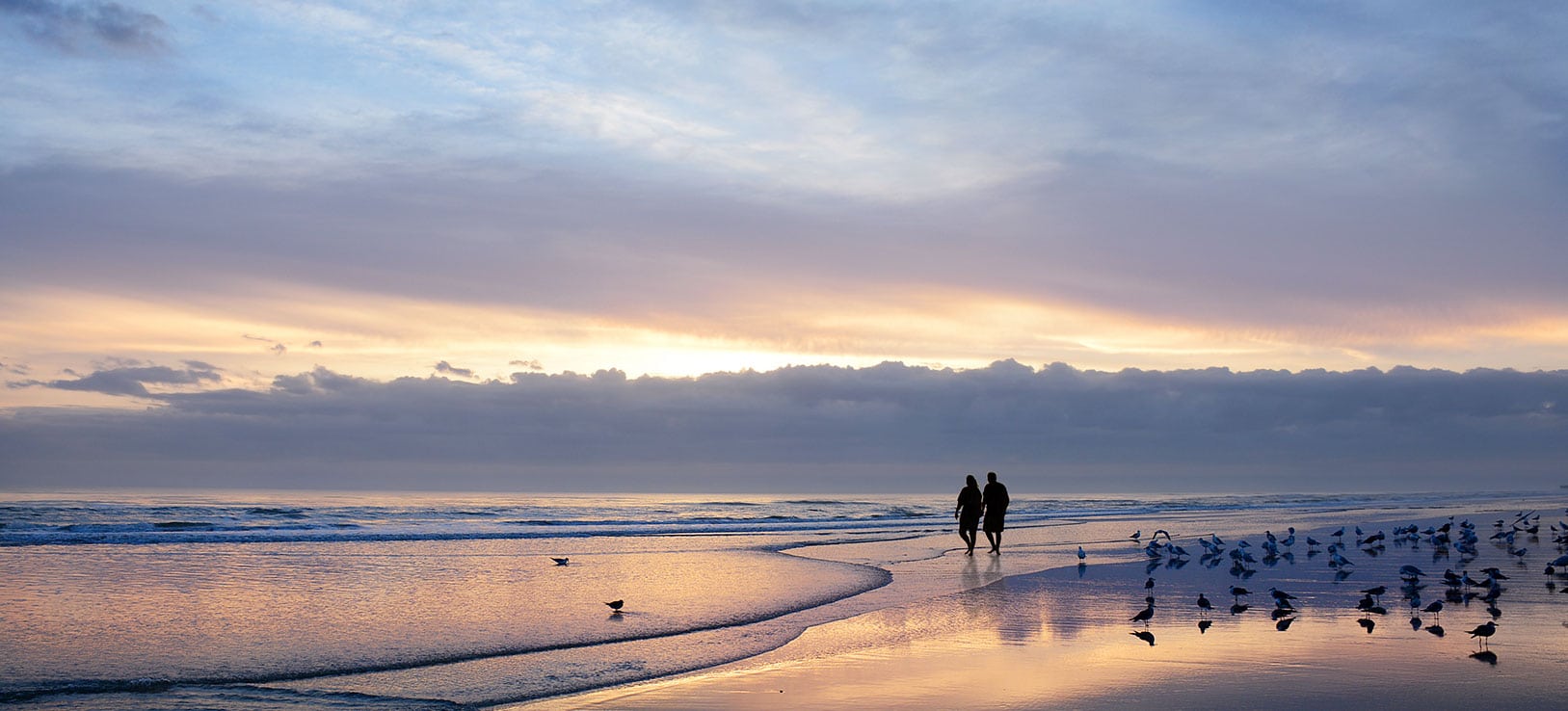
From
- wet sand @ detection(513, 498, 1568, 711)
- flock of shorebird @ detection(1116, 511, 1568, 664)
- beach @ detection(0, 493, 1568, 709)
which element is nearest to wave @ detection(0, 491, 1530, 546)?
beach @ detection(0, 493, 1568, 709)

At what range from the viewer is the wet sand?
8164 millimetres

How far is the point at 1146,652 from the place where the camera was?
10086 millimetres

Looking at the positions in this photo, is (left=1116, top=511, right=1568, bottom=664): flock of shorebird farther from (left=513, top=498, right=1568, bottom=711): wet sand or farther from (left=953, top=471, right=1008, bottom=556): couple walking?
(left=953, top=471, right=1008, bottom=556): couple walking

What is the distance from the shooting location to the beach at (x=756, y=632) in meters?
8.49

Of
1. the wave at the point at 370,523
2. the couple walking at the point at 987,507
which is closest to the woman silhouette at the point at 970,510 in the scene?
the couple walking at the point at 987,507

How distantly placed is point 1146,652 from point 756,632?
4.23m

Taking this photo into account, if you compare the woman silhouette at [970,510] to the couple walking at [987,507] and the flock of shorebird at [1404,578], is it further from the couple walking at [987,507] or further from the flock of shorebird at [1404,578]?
the flock of shorebird at [1404,578]

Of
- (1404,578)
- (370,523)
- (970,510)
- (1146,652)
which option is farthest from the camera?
(370,523)

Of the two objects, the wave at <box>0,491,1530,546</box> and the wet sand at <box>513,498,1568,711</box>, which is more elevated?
the wet sand at <box>513,498,1568,711</box>

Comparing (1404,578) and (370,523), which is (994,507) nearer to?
(1404,578)

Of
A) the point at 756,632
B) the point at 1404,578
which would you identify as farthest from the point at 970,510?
the point at 756,632

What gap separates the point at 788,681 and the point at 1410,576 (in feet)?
32.0

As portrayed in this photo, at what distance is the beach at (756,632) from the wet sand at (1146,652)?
0.04m

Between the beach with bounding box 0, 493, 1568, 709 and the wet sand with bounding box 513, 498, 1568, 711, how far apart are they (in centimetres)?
4
